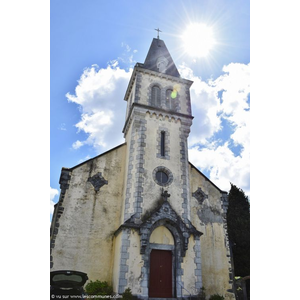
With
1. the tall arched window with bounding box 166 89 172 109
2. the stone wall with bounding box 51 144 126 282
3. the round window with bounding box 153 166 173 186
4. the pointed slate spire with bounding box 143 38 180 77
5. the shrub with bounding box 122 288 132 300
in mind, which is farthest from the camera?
the pointed slate spire with bounding box 143 38 180 77

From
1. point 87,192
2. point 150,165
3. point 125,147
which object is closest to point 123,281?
point 87,192

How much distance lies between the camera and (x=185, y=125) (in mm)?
16781

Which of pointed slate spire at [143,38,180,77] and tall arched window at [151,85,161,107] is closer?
tall arched window at [151,85,161,107]

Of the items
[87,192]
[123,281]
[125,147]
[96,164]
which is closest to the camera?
[123,281]

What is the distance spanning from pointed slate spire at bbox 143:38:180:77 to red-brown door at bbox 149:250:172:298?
41.3 ft

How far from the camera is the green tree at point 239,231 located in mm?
22406

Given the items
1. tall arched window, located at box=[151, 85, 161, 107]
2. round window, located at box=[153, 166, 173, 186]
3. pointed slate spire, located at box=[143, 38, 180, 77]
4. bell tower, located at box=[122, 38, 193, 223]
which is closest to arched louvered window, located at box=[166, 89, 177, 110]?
bell tower, located at box=[122, 38, 193, 223]

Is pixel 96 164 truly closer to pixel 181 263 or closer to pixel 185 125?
pixel 185 125

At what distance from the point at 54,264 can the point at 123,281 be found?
3.65m

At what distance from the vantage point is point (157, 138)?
1563cm

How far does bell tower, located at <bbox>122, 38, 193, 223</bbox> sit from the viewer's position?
13.8 m

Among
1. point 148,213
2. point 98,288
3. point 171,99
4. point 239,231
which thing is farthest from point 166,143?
point 239,231

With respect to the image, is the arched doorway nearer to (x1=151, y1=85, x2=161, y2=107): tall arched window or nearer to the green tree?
(x1=151, y1=85, x2=161, y2=107): tall arched window

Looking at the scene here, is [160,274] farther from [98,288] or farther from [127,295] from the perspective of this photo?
[98,288]
